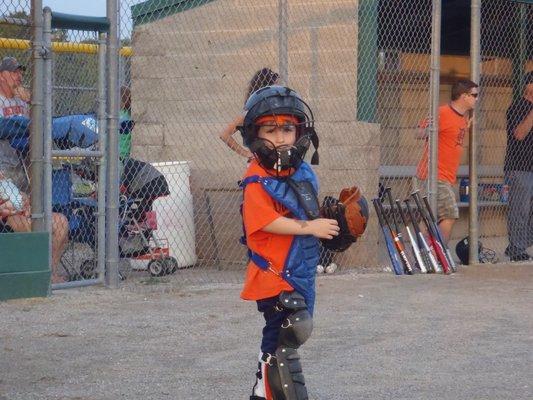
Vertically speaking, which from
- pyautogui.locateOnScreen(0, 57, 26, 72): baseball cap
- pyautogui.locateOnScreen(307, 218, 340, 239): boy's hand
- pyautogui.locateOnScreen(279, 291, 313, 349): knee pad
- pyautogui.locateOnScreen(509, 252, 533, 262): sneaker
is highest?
pyautogui.locateOnScreen(0, 57, 26, 72): baseball cap

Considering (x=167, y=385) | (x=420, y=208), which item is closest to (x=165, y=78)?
(x=420, y=208)

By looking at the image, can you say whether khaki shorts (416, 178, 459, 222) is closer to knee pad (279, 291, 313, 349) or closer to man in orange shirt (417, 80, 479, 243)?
man in orange shirt (417, 80, 479, 243)

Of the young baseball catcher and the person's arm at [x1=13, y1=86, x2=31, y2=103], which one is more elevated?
the person's arm at [x1=13, y1=86, x2=31, y2=103]

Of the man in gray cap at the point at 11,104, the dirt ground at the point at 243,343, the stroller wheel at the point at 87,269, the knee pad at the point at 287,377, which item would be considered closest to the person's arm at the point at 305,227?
the knee pad at the point at 287,377

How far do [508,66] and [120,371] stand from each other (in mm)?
10174

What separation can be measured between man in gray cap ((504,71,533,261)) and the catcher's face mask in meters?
7.51

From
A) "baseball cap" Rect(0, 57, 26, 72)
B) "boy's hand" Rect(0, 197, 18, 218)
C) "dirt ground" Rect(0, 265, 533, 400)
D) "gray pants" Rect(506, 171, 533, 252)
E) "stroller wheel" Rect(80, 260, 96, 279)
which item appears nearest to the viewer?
"dirt ground" Rect(0, 265, 533, 400)

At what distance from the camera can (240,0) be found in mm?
11922

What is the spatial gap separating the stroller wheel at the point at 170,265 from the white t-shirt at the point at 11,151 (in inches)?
78.9

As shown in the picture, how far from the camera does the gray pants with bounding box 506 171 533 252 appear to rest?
40.9 ft

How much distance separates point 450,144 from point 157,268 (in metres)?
3.17

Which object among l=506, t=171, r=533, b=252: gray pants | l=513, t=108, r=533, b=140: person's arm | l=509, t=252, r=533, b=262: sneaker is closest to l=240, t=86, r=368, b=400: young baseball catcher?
l=513, t=108, r=533, b=140: person's arm

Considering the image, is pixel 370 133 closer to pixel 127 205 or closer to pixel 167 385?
pixel 127 205

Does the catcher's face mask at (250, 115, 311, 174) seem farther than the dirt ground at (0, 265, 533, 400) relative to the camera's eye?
No
